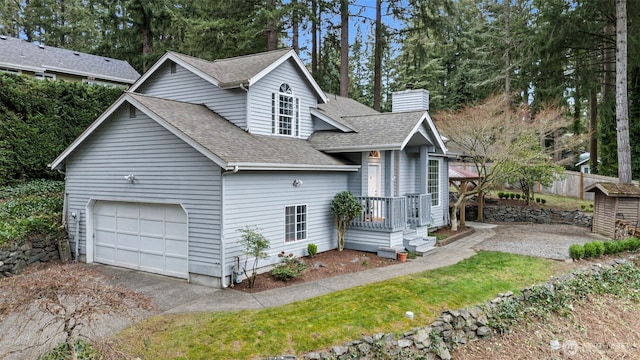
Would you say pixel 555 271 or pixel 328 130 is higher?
pixel 328 130

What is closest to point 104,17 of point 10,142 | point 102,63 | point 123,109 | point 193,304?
point 102,63

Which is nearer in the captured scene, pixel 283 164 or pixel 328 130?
pixel 283 164

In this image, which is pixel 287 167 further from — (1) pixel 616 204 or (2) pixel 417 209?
(1) pixel 616 204

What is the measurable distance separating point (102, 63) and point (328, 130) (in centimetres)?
2084

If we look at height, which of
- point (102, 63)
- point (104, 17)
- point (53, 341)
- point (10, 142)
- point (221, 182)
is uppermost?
point (104, 17)

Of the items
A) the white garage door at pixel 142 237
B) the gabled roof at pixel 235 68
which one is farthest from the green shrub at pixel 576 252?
the white garage door at pixel 142 237

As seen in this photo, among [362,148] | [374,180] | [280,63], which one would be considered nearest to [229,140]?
[280,63]

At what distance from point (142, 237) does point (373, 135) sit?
7929 mm

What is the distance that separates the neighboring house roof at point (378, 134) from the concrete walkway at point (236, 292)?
149 inches

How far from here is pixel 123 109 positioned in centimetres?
1065

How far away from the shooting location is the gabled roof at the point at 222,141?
9312 mm

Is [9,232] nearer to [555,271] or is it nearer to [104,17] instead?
[555,271]

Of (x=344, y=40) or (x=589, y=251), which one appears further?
(x=344, y=40)

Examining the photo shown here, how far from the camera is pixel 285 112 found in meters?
13.8
